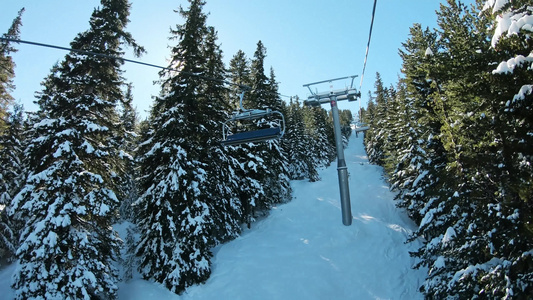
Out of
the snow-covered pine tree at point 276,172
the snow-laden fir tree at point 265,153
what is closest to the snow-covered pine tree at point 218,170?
the snow-laden fir tree at point 265,153

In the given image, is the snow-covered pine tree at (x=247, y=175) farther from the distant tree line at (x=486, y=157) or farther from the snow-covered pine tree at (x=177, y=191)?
the distant tree line at (x=486, y=157)

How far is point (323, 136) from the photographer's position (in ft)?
187

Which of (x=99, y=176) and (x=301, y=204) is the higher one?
(x=99, y=176)

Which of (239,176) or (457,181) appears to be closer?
(457,181)

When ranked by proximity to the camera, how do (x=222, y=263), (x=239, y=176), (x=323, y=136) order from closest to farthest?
(x=222, y=263)
(x=239, y=176)
(x=323, y=136)

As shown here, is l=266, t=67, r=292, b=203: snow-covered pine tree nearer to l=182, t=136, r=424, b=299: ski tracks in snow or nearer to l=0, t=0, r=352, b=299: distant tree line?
l=182, t=136, r=424, b=299: ski tracks in snow

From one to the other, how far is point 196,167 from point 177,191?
5.25 ft

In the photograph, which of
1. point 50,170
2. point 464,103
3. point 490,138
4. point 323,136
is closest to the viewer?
point 490,138

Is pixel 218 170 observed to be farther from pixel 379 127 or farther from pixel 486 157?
pixel 379 127

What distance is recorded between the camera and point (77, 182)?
36.3 ft

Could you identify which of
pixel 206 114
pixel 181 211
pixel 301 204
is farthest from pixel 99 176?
pixel 301 204

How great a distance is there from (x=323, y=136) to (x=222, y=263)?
44.1 m

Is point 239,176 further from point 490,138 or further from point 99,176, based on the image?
point 490,138

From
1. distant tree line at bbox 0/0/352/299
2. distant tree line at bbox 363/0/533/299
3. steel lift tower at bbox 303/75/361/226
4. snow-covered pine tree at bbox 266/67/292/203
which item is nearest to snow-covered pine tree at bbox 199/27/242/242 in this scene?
distant tree line at bbox 0/0/352/299
